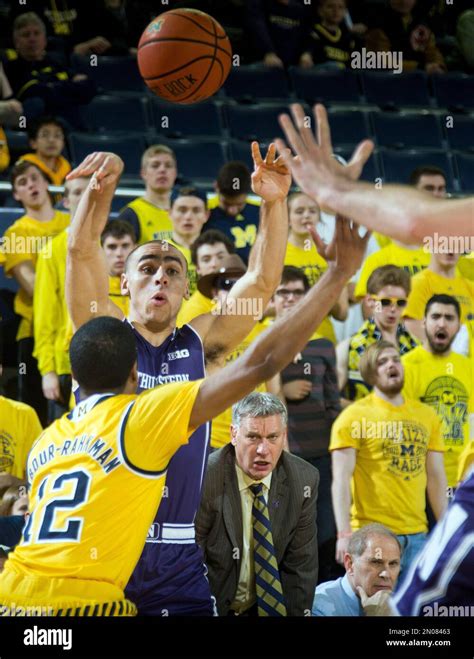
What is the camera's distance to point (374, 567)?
450 centimetres

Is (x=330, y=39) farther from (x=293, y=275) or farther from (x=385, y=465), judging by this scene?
(x=385, y=465)

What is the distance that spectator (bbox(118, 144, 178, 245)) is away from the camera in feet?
20.9

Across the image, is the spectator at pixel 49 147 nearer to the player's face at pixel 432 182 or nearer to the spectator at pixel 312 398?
the spectator at pixel 312 398

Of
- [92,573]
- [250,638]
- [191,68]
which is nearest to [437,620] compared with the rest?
[250,638]

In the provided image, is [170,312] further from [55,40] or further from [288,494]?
[55,40]

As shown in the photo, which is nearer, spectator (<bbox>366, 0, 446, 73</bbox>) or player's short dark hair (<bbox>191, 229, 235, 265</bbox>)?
player's short dark hair (<bbox>191, 229, 235, 265</bbox>)

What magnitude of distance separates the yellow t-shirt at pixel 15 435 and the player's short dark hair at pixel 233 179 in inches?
68.1

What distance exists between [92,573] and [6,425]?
2.40 m

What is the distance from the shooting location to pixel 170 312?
4.20 m

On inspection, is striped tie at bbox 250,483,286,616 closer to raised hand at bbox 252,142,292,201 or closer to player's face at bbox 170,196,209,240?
raised hand at bbox 252,142,292,201

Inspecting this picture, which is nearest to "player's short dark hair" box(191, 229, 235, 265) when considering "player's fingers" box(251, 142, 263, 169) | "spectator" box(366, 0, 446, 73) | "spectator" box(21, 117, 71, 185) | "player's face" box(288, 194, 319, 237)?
"player's face" box(288, 194, 319, 237)

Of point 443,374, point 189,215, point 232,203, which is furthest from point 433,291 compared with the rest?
point 189,215

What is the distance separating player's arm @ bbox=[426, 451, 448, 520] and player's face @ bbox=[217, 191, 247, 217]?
1.83m

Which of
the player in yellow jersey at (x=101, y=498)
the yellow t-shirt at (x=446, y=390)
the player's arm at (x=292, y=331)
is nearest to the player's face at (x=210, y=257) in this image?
the yellow t-shirt at (x=446, y=390)
